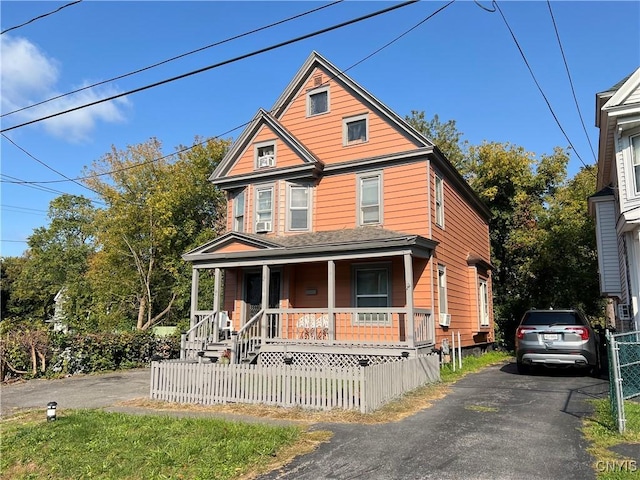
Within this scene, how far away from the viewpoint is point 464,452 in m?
5.87

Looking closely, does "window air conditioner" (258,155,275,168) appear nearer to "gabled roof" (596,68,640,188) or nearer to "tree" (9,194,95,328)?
"gabled roof" (596,68,640,188)

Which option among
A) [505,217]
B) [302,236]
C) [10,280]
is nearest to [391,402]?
[302,236]

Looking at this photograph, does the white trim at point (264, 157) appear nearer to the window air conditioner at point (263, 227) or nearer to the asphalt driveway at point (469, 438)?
the window air conditioner at point (263, 227)

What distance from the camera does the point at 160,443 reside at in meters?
6.56

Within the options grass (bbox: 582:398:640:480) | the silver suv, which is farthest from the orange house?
grass (bbox: 582:398:640:480)

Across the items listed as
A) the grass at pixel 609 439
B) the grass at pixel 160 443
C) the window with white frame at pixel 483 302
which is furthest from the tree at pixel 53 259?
the grass at pixel 609 439

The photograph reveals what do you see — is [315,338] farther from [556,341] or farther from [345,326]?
[556,341]

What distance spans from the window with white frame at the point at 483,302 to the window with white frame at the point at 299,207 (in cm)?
864

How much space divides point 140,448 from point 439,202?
12233 mm

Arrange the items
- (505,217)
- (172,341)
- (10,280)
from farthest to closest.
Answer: (10,280) → (505,217) → (172,341)

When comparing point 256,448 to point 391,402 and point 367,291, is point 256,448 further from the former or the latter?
point 367,291

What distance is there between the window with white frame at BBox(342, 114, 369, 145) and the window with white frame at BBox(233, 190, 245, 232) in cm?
451

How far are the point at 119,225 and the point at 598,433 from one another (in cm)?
2725

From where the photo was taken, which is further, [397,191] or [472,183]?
[472,183]
